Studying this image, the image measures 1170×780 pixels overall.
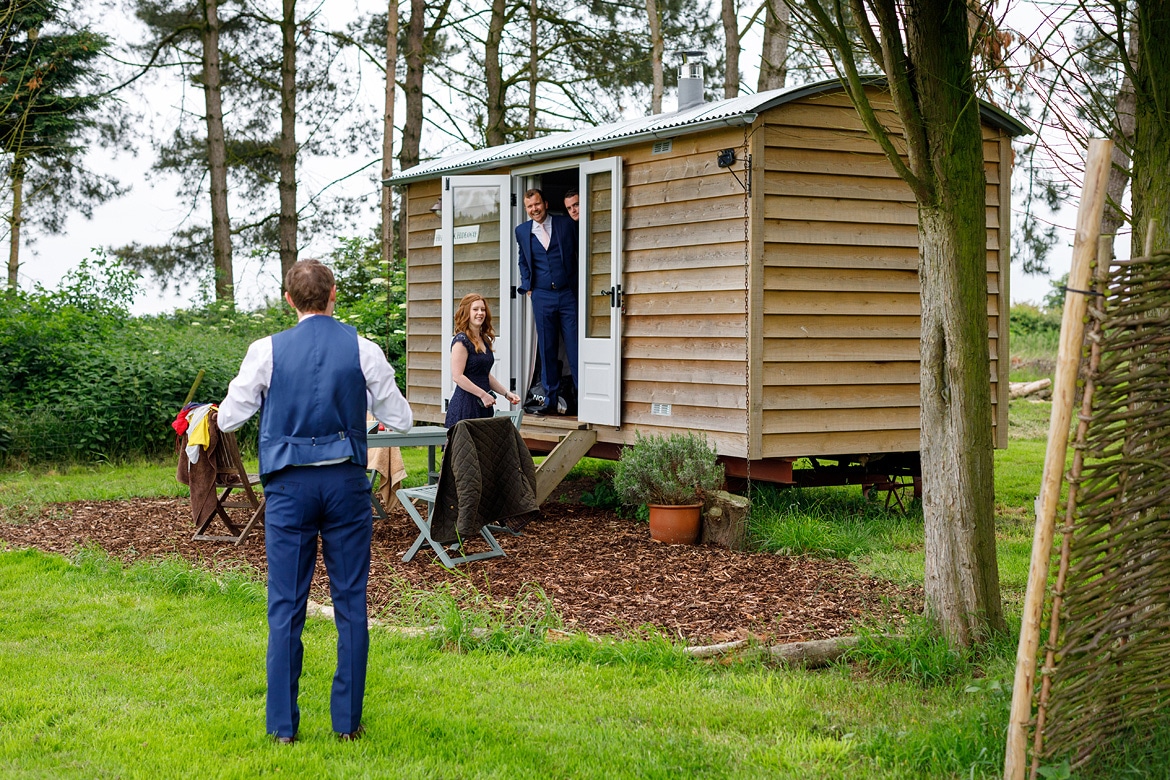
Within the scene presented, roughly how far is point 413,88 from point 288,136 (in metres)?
3.24

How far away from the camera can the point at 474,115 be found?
19750 mm

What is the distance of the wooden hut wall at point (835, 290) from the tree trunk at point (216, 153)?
505 inches

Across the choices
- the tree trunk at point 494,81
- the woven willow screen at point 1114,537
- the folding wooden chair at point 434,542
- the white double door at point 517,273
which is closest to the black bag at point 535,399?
the white double door at point 517,273

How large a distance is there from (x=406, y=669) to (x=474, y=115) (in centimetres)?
1615

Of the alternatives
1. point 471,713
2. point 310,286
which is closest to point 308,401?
point 310,286

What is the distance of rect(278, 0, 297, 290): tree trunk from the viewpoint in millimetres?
19594

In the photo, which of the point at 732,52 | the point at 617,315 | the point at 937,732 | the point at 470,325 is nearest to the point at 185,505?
the point at 470,325

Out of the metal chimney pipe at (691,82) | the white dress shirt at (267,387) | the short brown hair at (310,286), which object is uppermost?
the metal chimney pipe at (691,82)

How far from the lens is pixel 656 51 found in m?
17.0

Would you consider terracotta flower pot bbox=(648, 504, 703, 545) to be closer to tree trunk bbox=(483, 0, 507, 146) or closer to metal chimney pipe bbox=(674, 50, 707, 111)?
metal chimney pipe bbox=(674, 50, 707, 111)

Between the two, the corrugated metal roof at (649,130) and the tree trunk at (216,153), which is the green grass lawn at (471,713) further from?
the tree trunk at (216,153)

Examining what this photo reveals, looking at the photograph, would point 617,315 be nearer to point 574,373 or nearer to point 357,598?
point 574,373

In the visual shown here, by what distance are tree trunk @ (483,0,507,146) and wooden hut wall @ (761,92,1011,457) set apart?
37.0 ft

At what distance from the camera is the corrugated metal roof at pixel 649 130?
303 inches
